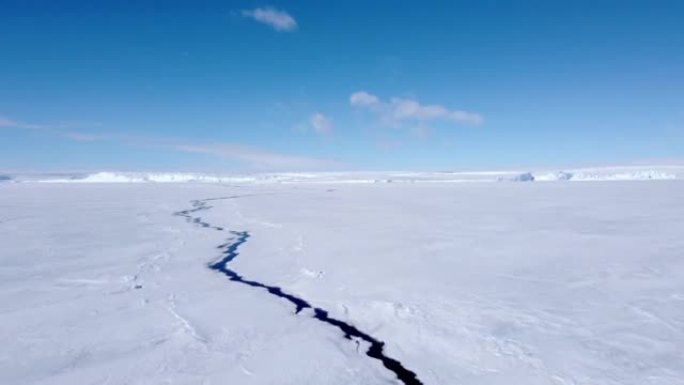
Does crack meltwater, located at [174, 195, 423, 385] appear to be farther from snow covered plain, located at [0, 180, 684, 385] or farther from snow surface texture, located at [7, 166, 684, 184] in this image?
snow surface texture, located at [7, 166, 684, 184]

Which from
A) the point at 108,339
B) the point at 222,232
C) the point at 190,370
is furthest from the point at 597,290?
the point at 222,232

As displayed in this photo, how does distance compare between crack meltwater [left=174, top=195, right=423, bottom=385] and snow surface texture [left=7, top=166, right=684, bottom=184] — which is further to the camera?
snow surface texture [left=7, top=166, right=684, bottom=184]

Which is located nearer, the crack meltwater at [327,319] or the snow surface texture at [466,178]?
the crack meltwater at [327,319]

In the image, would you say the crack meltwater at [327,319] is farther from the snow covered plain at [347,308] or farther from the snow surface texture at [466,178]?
the snow surface texture at [466,178]

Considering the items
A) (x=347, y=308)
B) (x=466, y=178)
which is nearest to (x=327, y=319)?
(x=347, y=308)

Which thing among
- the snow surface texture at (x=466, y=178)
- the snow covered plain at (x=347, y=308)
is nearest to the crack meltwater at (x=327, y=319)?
the snow covered plain at (x=347, y=308)

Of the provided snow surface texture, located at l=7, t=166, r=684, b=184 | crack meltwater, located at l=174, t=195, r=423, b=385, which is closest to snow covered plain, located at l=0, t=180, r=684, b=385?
crack meltwater, located at l=174, t=195, r=423, b=385

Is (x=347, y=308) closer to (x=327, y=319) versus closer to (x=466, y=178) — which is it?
(x=327, y=319)

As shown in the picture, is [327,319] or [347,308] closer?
[327,319]

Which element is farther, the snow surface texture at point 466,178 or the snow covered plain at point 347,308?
the snow surface texture at point 466,178
